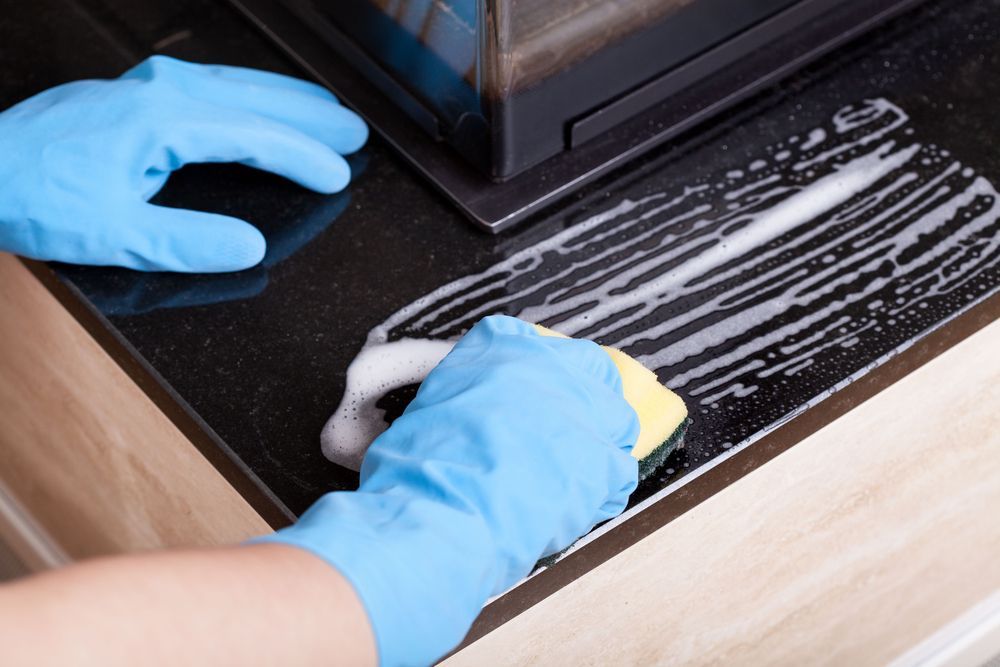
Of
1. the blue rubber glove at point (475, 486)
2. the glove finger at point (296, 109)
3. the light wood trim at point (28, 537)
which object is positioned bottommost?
the light wood trim at point (28, 537)

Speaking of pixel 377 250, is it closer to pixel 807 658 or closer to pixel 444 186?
pixel 444 186

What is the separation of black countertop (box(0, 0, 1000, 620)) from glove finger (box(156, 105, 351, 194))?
0.13ft

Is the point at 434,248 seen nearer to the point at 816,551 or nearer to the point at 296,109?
the point at 296,109

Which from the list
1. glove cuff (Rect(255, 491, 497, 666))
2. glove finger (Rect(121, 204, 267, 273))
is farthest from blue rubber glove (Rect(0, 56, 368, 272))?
glove cuff (Rect(255, 491, 497, 666))

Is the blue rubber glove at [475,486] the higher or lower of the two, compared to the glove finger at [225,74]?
lower

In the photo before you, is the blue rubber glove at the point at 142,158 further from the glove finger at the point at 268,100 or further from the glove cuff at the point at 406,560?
the glove cuff at the point at 406,560

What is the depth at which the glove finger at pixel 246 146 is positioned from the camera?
105 centimetres

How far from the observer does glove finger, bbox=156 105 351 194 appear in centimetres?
105

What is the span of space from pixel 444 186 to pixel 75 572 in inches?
23.4

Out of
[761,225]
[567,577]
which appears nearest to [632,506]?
[567,577]

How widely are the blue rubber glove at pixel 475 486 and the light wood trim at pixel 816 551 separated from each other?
0.14 metres

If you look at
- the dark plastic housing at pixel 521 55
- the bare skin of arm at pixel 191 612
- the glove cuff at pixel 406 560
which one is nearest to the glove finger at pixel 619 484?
the glove cuff at pixel 406 560

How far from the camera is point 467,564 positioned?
28.1 inches

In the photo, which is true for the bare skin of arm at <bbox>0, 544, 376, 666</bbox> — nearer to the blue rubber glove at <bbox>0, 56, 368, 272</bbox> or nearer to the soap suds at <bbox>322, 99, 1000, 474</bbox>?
the soap suds at <bbox>322, 99, 1000, 474</bbox>
